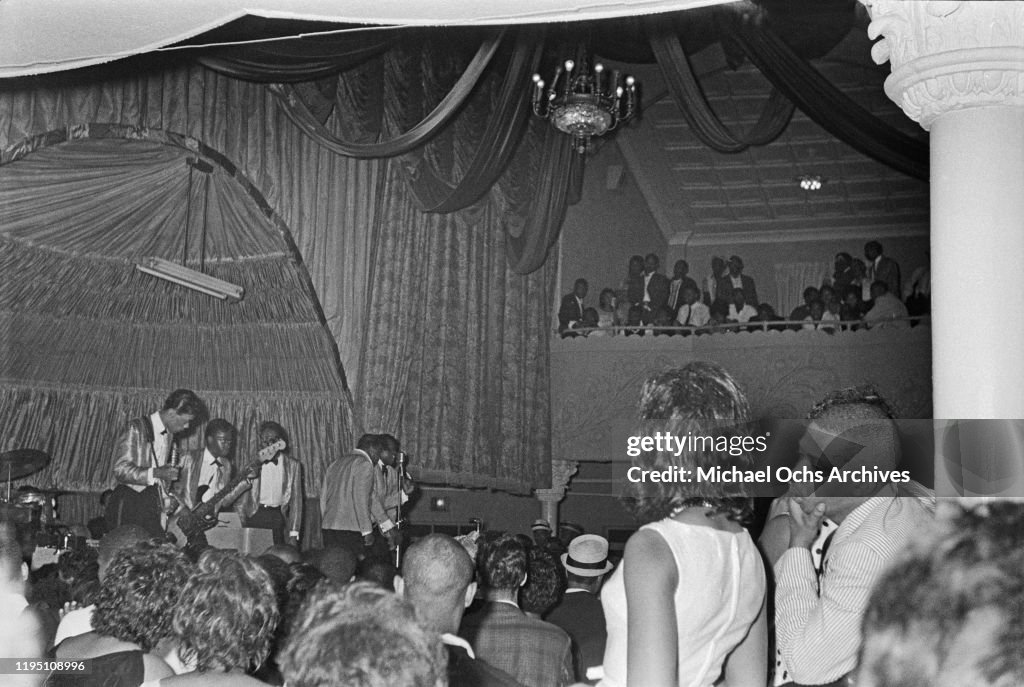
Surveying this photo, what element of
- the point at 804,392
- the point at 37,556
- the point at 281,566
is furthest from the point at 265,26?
the point at 804,392

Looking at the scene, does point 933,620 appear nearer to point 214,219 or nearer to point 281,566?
point 281,566

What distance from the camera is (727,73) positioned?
1432 centimetres

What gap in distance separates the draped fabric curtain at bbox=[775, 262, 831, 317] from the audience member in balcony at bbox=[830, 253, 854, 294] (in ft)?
8.09

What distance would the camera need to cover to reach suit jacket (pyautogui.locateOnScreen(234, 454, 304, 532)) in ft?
30.3

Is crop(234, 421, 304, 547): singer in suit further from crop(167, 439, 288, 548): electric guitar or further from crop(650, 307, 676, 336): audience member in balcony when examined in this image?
crop(650, 307, 676, 336): audience member in balcony

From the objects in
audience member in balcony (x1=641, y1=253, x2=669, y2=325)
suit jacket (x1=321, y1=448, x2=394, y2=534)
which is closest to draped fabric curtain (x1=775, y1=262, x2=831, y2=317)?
audience member in balcony (x1=641, y1=253, x2=669, y2=325)

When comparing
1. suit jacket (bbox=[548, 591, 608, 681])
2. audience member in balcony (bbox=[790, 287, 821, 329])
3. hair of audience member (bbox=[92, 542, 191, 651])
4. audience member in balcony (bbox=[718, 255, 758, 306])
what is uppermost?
audience member in balcony (bbox=[718, 255, 758, 306])

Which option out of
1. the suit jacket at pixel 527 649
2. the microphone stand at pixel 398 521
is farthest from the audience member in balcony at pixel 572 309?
the suit jacket at pixel 527 649

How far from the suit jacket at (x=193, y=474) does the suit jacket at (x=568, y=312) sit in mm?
5579

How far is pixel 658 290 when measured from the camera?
1416 centimetres

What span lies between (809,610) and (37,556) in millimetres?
5343

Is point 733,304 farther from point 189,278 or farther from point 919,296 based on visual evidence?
point 189,278

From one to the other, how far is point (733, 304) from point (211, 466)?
7.67m

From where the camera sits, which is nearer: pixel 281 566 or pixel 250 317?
pixel 281 566
